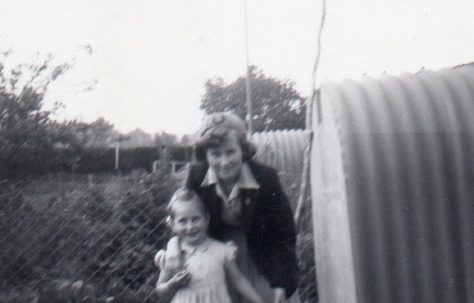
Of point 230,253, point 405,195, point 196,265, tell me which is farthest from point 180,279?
point 405,195

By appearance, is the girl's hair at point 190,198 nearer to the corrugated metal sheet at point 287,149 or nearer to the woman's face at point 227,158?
the woman's face at point 227,158

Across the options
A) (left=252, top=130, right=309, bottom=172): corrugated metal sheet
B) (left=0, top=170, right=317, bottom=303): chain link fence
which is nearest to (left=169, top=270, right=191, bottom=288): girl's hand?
(left=0, top=170, right=317, bottom=303): chain link fence

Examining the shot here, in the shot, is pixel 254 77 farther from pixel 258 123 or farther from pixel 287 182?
pixel 287 182

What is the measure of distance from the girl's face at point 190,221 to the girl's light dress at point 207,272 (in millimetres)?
60

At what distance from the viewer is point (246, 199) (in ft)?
12.2

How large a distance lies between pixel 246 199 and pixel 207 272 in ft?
1.44

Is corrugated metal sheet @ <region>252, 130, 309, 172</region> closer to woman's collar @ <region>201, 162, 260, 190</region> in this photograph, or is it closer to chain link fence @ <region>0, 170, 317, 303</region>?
chain link fence @ <region>0, 170, 317, 303</region>

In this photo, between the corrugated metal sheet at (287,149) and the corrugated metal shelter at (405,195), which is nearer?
the corrugated metal shelter at (405,195)

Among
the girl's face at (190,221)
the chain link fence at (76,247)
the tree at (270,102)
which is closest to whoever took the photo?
the girl's face at (190,221)

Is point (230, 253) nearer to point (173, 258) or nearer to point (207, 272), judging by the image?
point (207, 272)

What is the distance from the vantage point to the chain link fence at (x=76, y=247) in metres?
6.08

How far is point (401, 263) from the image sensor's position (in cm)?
385

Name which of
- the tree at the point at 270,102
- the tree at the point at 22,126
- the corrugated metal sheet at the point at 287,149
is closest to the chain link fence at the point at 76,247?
the tree at the point at 22,126

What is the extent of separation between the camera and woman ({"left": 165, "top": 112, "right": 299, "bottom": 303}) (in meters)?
3.66
